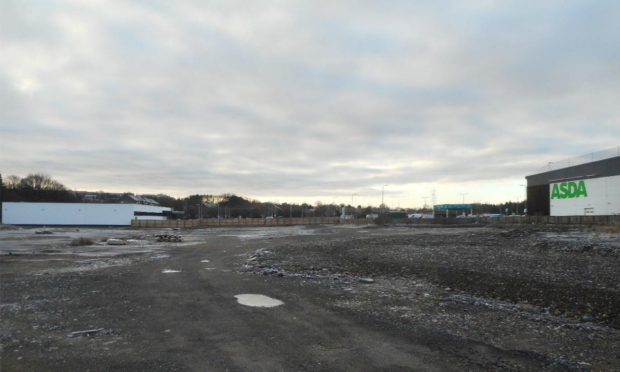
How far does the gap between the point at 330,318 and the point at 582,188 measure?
55.1 metres

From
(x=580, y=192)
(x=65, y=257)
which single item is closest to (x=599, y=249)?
(x=65, y=257)

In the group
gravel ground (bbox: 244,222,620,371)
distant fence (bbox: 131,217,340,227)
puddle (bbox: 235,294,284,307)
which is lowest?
distant fence (bbox: 131,217,340,227)

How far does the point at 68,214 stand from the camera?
8012 centimetres

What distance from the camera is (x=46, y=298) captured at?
10.3 m

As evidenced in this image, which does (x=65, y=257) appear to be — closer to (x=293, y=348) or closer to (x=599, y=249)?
(x=293, y=348)

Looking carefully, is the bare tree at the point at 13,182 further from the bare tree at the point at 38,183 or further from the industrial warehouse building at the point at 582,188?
the industrial warehouse building at the point at 582,188

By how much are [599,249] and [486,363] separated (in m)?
14.9

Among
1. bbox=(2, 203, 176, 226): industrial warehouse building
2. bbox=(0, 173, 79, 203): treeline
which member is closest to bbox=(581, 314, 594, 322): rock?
bbox=(2, 203, 176, 226): industrial warehouse building

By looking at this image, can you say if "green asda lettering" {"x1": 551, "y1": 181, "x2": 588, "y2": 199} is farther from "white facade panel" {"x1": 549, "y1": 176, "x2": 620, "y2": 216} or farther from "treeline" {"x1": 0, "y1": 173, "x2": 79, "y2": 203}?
"treeline" {"x1": 0, "y1": 173, "x2": 79, "y2": 203}

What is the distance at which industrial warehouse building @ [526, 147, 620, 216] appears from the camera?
4484cm

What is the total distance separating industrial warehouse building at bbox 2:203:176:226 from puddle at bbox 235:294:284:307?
81663 millimetres

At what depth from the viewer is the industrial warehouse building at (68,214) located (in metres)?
78.6

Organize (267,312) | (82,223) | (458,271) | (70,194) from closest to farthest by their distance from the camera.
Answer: (267,312)
(458,271)
(82,223)
(70,194)

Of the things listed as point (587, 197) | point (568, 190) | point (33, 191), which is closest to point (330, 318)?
point (587, 197)
